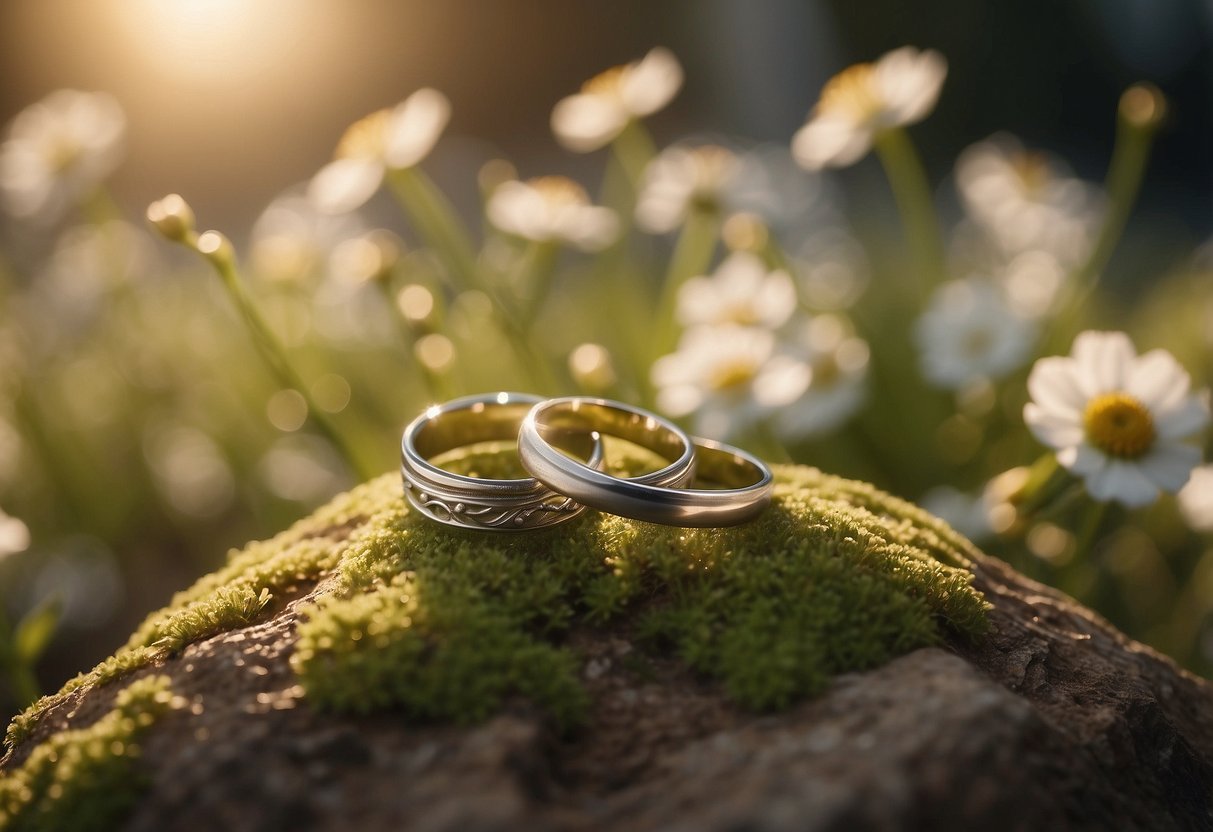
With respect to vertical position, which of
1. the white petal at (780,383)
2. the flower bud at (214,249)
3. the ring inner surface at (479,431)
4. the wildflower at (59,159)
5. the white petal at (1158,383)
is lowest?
the white petal at (1158,383)

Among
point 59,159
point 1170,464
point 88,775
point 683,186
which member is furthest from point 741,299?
point 59,159

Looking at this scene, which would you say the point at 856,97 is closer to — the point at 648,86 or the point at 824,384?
the point at 648,86

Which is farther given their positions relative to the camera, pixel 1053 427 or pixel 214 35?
pixel 214 35

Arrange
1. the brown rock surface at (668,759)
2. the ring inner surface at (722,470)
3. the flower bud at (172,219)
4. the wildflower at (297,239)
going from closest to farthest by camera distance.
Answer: the brown rock surface at (668,759), the ring inner surface at (722,470), the flower bud at (172,219), the wildflower at (297,239)

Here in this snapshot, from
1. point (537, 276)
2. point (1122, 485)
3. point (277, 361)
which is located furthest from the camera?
point (537, 276)

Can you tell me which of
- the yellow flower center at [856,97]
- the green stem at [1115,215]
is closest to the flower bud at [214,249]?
the yellow flower center at [856,97]

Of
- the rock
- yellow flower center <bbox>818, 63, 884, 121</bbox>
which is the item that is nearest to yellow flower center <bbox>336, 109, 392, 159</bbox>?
yellow flower center <bbox>818, 63, 884, 121</bbox>

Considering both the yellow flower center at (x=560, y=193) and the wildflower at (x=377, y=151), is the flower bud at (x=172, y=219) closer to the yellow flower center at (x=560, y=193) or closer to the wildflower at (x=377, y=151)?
the wildflower at (x=377, y=151)

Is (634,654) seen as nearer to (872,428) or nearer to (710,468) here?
(710,468)
